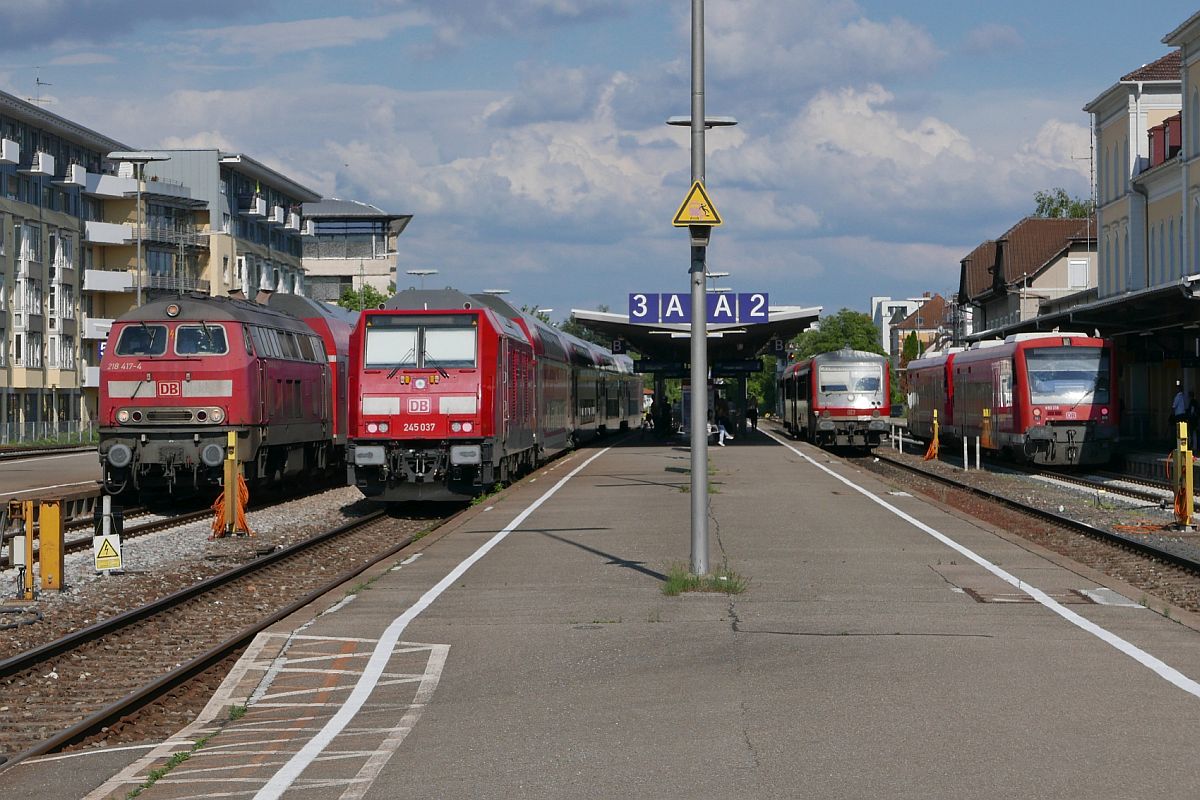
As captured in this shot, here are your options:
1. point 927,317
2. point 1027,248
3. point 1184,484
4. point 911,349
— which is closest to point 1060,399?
point 1184,484

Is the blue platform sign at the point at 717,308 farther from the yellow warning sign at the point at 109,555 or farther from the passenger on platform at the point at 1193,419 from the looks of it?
the yellow warning sign at the point at 109,555

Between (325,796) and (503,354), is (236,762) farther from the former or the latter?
(503,354)

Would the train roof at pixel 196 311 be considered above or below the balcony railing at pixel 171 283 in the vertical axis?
below

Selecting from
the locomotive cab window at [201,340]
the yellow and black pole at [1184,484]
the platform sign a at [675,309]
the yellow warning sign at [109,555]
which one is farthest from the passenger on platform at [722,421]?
the yellow warning sign at [109,555]

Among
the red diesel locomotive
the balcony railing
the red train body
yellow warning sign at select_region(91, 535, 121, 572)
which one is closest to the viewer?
yellow warning sign at select_region(91, 535, 121, 572)

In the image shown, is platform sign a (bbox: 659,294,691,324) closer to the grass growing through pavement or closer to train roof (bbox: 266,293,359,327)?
train roof (bbox: 266,293,359,327)

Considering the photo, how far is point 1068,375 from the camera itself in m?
35.8

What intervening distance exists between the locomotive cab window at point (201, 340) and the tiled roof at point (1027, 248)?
68906 millimetres

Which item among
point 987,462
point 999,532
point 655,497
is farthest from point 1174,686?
point 987,462

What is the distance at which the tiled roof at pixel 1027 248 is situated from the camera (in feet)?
295

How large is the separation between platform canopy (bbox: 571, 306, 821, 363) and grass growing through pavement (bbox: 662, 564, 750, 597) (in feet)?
101

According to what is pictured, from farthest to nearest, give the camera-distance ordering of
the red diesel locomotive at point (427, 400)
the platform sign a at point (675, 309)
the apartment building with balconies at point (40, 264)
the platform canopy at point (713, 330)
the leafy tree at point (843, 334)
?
the leafy tree at point (843, 334) → the apartment building with balconies at point (40, 264) → the platform canopy at point (713, 330) → the platform sign a at point (675, 309) → the red diesel locomotive at point (427, 400)

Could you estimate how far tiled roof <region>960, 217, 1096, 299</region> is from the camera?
89875mm

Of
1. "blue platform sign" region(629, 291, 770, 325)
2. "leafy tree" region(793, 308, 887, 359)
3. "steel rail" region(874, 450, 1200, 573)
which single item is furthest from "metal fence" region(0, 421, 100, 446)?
"leafy tree" region(793, 308, 887, 359)
